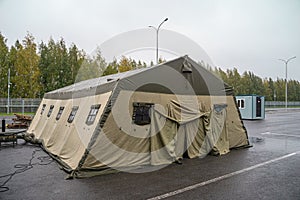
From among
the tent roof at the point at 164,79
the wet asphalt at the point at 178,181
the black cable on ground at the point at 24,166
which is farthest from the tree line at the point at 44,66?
the black cable on ground at the point at 24,166

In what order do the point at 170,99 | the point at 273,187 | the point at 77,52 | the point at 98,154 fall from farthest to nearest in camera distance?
1. the point at 77,52
2. the point at 170,99
3. the point at 98,154
4. the point at 273,187

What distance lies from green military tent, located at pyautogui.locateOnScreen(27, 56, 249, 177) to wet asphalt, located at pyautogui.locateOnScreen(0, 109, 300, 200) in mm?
395

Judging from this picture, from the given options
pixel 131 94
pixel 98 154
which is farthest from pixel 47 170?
pixel 131 94

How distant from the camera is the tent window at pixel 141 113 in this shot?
5871mm

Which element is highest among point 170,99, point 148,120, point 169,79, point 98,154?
point 169,79

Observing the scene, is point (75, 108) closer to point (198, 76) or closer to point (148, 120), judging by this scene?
point (148, 120)

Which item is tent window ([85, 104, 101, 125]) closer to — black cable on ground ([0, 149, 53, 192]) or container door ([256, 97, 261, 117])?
black cable on ground ([0, 149, 53, 192])

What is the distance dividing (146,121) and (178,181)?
182cm

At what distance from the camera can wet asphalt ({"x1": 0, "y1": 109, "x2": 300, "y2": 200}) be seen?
13.0ft

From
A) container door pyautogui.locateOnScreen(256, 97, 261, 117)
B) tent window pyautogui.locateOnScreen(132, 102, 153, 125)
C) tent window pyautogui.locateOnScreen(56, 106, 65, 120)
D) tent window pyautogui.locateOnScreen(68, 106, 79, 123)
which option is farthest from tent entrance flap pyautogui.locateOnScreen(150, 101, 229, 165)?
container door pyautogui.locateOnScreen(256, 97, 261, 117)

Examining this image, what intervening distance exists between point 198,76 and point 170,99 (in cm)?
135

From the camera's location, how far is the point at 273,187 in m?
4.31

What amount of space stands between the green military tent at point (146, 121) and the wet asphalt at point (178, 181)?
395 mm

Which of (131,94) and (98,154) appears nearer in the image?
(98,154)
